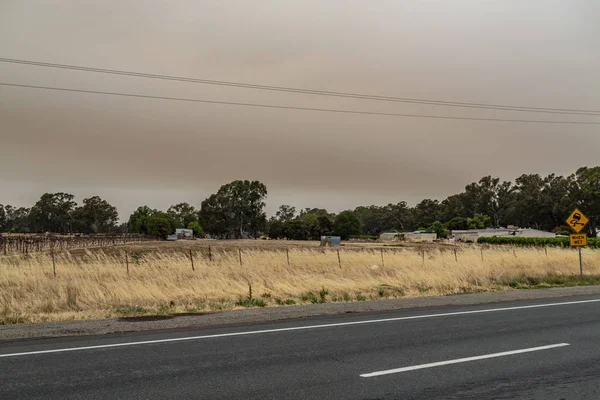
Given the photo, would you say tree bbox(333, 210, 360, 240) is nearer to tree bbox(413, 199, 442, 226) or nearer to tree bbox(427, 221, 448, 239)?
tree bbox(427, 221, 448, 239)

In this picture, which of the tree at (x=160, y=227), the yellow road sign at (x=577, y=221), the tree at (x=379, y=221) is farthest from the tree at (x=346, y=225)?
the yellow road sign at (x=577, y=221)

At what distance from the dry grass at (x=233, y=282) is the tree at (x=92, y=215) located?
146280 mm

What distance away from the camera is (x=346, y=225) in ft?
453

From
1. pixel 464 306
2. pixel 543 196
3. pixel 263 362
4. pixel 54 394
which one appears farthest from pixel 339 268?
pixel 543 196

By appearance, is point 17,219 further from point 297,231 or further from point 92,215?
point 297,231

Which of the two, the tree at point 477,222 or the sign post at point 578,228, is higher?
the tree at point 477,222

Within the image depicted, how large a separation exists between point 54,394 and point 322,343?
430 cm

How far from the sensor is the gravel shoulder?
34.0 ft

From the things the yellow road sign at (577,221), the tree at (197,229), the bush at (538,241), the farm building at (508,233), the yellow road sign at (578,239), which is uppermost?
the tree at (197,229)

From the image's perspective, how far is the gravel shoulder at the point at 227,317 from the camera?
34.0 ft

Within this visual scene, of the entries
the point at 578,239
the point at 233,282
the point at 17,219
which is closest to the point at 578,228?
the point at 578,239

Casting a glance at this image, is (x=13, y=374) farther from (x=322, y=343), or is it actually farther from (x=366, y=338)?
(x=366, y=338)

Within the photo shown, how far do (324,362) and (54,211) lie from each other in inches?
7025

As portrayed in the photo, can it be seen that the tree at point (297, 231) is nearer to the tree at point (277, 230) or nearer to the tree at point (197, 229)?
the tree at point (277, 230)
